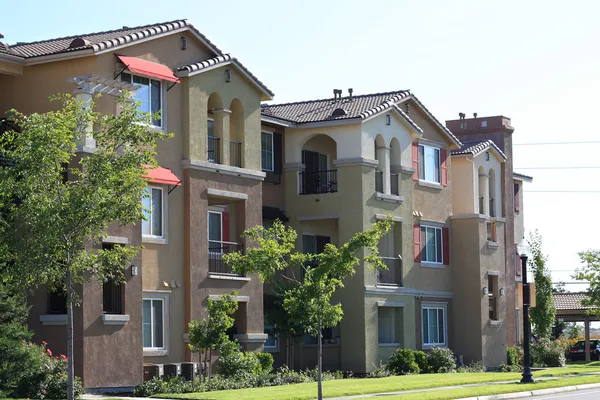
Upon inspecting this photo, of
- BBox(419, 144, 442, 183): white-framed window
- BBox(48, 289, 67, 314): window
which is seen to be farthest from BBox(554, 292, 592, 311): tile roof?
BBox(48, 289, 67, 314): window

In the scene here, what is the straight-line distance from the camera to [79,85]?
2842 centimetres

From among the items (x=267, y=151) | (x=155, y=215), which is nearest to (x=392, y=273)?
(x=267, y=151)

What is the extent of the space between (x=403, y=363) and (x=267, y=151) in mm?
9353

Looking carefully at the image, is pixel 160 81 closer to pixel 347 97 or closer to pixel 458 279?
pixel 347 97

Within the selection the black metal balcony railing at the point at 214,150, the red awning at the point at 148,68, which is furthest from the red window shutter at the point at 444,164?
the red awning at the point at 148,68

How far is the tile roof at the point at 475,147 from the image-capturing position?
4803cm

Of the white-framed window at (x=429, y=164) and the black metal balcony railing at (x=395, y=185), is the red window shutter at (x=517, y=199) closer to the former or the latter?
the white-framed window at (x=429, y=164)

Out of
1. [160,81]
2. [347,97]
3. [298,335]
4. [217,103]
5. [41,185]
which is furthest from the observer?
[347,97]

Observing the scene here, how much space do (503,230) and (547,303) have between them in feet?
26.9

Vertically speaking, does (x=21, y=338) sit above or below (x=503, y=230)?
below

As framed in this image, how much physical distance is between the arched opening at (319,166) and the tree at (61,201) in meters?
20.1

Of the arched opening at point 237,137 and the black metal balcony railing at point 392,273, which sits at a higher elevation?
the arched opening at point 237,137

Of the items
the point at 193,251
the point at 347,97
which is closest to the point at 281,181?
A: the point at 347,97

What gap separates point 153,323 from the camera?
31609 mm
